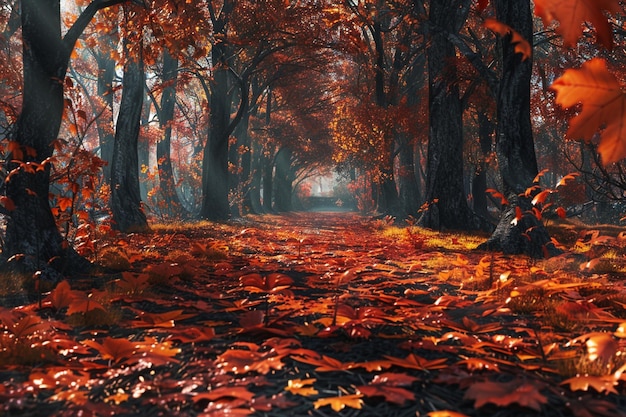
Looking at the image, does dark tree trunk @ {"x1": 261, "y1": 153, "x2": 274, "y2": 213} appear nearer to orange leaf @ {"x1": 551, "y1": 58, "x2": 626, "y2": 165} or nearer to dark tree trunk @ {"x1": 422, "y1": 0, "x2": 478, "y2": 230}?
dark tree trunk @ {"x1": 422, "y1": 0, "x2": 478, "y2": 230}

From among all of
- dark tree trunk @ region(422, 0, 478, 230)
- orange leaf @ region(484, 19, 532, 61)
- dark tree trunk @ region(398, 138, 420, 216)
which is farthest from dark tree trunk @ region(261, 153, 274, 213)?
orange leaf @ region(484, 19, 532, 61)

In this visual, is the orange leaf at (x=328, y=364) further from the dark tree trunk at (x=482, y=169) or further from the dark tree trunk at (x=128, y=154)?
the dark tree trunk at (x=482, y=169)

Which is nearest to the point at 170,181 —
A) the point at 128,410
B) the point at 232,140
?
the point at 232,140

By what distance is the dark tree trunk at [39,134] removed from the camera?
14.5 ft

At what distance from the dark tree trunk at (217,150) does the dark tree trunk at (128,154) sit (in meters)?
4.49

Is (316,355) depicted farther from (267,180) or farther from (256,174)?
(267,180)

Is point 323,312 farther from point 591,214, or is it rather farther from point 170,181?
point 591,214

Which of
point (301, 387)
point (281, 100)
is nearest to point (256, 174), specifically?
point (281, 100)

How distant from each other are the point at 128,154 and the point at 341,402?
10.5 meters

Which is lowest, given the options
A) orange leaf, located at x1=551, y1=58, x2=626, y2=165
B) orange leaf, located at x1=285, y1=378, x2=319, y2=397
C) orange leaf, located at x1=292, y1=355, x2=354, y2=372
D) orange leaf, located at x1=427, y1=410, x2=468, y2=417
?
orange leaf, located at x1=427, y1=410, x2=468, y2=417

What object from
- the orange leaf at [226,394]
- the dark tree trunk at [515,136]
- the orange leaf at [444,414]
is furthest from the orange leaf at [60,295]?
the dark tree trunk at [515,136]

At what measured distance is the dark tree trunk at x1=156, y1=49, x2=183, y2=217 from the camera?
53.4 ft

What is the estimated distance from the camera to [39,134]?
461 centimetres

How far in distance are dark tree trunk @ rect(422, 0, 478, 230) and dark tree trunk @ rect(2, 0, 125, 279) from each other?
8.19 meters
